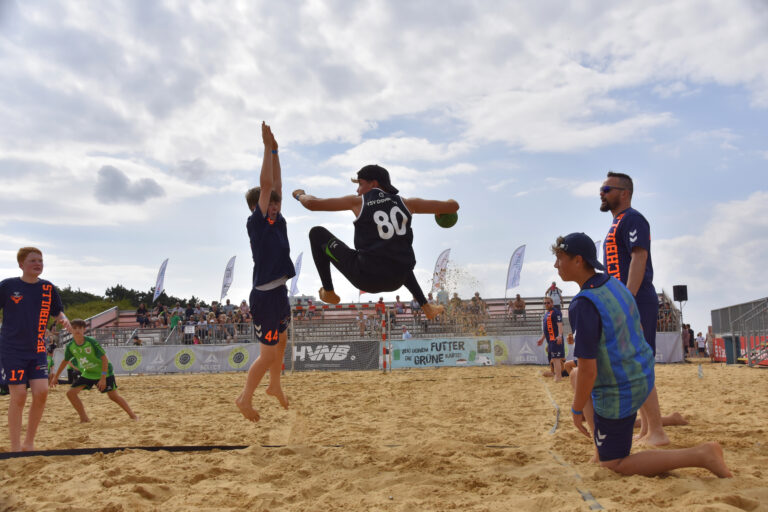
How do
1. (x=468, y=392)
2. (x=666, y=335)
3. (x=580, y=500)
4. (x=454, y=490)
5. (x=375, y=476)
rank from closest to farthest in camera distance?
(x=580, y=500), (x=454, y=490), (x=375, y=476), (x=468, y=392), (x=666, y=335)

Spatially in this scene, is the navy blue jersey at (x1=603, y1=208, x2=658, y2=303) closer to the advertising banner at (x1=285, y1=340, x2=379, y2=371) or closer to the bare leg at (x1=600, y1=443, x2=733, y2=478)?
the bare leg at (x1=600, y1=443, x2=733, y2=478)

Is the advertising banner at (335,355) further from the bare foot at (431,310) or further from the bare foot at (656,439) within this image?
the bare foot at (656,439)

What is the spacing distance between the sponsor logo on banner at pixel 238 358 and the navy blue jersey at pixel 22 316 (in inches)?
563

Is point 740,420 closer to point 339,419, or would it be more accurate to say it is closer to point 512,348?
point 339,419

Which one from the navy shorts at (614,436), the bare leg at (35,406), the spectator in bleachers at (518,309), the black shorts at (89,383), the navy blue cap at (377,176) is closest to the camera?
the navy shorts at (614,436)

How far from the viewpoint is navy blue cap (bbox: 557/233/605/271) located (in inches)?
134

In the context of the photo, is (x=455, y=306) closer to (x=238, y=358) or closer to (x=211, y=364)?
(x=238, y=358)

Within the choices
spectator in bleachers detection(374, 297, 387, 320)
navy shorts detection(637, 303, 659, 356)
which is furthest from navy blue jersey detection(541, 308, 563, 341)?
spectator in bleachers detection(374, 297, 387, 320)

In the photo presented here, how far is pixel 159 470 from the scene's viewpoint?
392cm

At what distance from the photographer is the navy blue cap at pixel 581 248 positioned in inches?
134

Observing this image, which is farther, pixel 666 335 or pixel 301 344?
pixel 666 335

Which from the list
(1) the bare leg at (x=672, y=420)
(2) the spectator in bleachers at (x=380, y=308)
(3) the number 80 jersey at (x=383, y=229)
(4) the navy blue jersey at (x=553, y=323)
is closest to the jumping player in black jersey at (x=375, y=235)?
(3) the number 80 jersey at (x=383, y=229)

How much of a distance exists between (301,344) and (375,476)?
50.8 ft

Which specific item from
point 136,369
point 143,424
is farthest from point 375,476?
point 136,369
